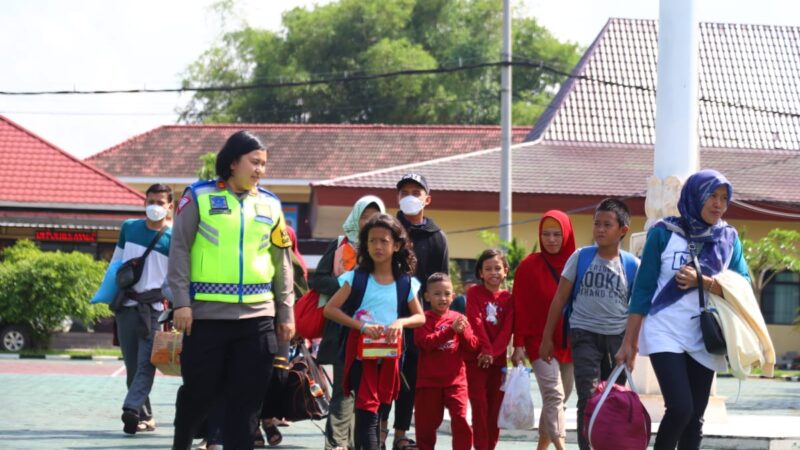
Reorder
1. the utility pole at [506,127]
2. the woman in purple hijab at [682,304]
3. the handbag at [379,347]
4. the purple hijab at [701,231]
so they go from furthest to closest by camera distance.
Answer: the utility pole at [506,127] → the handbag at [379,347] → the purple hijab at [701,231] → the woman in purple hijab at [682,304]

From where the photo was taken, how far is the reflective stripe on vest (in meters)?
7.97

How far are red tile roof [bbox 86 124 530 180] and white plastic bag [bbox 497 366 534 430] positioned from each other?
3883 cm

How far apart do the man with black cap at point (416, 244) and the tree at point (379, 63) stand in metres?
56.5

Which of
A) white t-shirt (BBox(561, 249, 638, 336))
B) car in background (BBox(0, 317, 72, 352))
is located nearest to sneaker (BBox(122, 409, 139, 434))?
white t-shirt (BBox(561, 249, 638, 336))

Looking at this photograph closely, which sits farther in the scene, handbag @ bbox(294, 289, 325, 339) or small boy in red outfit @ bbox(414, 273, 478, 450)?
small boy in red outfit @ bbox(414, 273, 478, 450)

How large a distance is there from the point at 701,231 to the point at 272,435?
4.27 meters

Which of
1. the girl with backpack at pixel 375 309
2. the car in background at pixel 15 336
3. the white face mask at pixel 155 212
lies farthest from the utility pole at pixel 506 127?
the girl with backpack at pixel 375 309

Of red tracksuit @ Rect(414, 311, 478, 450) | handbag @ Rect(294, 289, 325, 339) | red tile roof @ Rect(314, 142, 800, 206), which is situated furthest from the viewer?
red tile roof @ Rect(314, 142, 800, 206)

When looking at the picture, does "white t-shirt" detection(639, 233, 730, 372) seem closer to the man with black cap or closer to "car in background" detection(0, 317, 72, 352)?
the man with black cap

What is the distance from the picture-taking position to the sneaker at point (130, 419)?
11.9m

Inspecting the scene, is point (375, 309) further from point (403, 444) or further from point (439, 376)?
point (403, 444)

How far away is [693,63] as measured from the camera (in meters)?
14.4

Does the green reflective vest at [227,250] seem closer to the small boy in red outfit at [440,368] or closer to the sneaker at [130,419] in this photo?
the small boy in red outfit at [440,368]

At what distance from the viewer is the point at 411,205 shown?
10.2 metres
